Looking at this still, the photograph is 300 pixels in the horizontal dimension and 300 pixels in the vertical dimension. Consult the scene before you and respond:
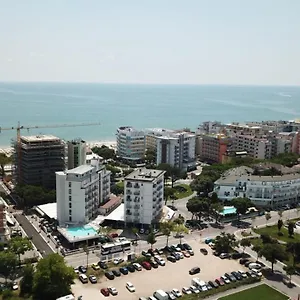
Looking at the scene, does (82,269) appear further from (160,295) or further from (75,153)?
(75,153)

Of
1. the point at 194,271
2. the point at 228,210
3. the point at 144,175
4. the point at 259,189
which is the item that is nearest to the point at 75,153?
the point at 144,175

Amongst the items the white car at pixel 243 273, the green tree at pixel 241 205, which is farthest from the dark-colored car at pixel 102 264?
the green tree at pixel 241 205

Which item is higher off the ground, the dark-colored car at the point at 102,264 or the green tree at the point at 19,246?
the green tree at the point at 19,246

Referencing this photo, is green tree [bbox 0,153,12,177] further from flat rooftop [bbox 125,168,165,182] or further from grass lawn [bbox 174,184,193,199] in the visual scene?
flat rooftop [bbox 125,168,165,182]

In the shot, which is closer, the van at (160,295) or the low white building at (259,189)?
the van at (160,295)

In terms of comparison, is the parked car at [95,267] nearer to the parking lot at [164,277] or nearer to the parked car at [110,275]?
the parked car at [110,275]

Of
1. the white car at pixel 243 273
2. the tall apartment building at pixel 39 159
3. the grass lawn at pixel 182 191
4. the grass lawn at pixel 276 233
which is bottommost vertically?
the grass lawn at pixel 182 191
